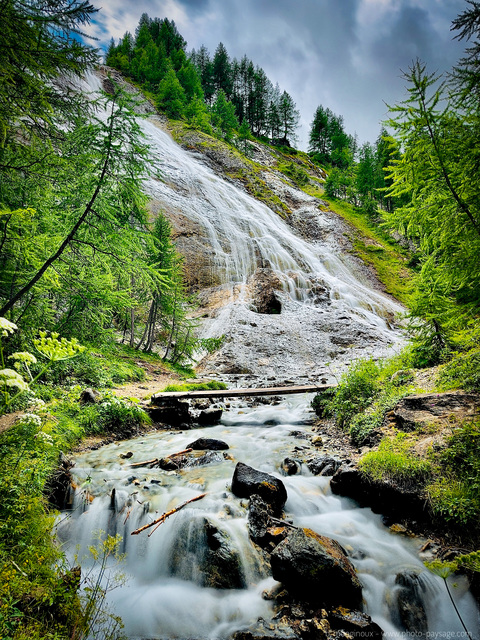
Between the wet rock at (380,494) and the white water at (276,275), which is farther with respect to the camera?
the white water at (276,275)

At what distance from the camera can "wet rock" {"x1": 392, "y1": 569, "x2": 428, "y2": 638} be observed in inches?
114

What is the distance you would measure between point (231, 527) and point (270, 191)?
41.9 metres

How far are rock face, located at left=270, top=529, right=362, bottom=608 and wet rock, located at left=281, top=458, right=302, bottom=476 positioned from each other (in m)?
2.30

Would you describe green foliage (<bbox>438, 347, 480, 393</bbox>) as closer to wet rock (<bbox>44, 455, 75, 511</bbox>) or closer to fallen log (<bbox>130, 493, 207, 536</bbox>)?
fallen log (<bbox>130, 493, 207, 536</bbox>)

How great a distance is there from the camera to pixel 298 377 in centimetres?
1545

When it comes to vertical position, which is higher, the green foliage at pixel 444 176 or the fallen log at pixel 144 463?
the green foliage at pixel 444 176

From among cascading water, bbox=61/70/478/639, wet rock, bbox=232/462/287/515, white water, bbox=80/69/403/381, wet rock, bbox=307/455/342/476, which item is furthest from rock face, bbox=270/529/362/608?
white water, bbox=80/69/403/381

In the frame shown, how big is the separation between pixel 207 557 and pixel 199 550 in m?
0.15

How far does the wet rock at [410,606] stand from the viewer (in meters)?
2.91

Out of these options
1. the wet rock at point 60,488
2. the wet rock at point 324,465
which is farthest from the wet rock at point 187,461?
the wet rock at point 324,465

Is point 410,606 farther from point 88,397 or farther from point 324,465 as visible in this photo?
point 88,397

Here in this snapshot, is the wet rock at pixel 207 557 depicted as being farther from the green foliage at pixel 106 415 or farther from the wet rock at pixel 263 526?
the green foliage at pixel 106 415

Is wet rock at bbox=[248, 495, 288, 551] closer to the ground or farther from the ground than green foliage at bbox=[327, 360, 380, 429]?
closer to the ground

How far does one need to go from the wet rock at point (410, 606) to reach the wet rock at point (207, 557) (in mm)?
1640
